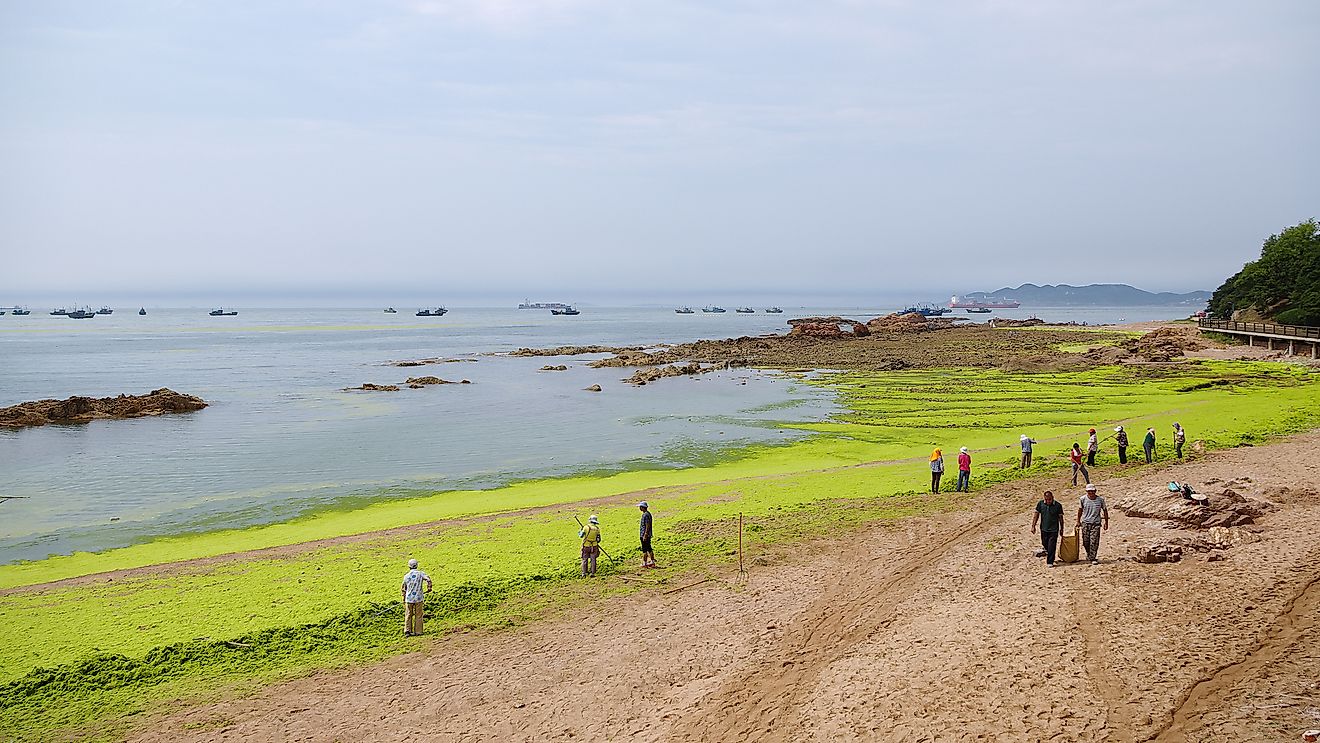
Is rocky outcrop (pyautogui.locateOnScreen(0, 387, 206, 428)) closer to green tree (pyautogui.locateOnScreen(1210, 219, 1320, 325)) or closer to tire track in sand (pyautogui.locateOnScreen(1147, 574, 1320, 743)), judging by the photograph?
tire track in sand (pyautogui.locateOnScreen(1147, 574, 1320, 743))

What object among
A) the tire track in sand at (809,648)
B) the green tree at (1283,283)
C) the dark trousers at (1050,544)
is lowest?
the tire track in sand at (809,648)

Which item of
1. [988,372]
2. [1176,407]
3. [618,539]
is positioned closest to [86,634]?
[618,539]

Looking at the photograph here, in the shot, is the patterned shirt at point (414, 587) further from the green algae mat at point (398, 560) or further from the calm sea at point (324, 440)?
the calm sea at point (324, 440)

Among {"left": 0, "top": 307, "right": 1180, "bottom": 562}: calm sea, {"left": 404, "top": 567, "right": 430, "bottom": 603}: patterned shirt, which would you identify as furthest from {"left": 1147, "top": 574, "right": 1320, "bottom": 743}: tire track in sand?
{"left": 0, "top": 307, "right": 1180, "bottom": 562}: calm sea

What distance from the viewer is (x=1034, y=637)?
13836 mm

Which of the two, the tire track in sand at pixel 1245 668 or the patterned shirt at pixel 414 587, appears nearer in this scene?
the tire track in sand at pixel 1245 668

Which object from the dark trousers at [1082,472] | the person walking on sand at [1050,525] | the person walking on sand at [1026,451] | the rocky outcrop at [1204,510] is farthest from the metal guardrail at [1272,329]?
the person walking on sand at [1050,525]

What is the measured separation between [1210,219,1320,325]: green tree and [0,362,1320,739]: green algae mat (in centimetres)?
2833

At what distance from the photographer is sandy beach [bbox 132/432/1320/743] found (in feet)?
37.8

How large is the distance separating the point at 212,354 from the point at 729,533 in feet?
365

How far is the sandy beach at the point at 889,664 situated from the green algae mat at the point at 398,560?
1522 mm

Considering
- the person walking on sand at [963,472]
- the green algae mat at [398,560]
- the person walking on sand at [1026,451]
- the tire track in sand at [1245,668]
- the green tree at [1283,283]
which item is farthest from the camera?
the green tree at [1283,283]

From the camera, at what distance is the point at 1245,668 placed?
477 inches

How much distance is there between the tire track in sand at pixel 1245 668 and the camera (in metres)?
10.8
